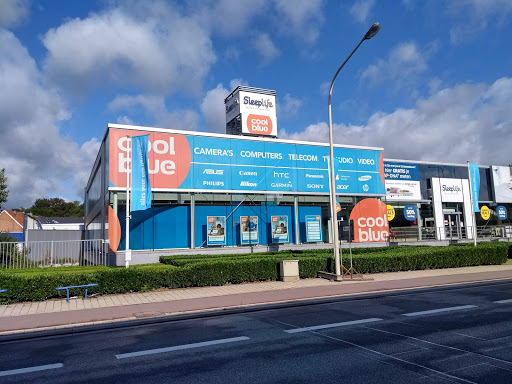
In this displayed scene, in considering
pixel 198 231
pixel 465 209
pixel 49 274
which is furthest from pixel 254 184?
pixel 465 209

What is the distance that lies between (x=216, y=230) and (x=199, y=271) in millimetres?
9186

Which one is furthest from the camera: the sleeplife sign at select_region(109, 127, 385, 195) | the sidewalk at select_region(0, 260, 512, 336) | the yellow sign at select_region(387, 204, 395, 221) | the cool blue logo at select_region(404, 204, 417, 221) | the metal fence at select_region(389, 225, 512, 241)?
the cool blue logo at select_region(404, 204, 417, 221)

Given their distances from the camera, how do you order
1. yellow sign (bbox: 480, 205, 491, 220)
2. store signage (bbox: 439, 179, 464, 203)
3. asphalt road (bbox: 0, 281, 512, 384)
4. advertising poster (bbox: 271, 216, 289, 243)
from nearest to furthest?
1. asphalt road (bbox: 0, 281, 512, 384)
2. advertising poster (bbox: 271, 216, 289, 243)
3. store signage (bbox: 439, 179, 464, 203)
4. yellow sign (bbox: 480, 205, 491, 220)

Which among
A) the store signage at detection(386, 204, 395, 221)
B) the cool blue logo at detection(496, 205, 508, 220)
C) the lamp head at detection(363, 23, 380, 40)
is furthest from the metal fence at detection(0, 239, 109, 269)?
the cool blue logo at detection(496, 205, 508, 220)

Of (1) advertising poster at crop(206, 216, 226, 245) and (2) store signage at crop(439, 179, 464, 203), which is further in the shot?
(2) store signage at crop(439, 179, 464, 203)

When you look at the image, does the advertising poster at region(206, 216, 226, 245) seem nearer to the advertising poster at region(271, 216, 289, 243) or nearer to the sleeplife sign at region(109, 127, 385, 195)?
the sleeplife sign at region(109, 127, 385, 195)

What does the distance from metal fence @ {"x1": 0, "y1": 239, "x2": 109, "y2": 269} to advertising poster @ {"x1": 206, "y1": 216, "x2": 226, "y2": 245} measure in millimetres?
6400

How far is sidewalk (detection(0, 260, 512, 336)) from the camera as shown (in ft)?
33.0

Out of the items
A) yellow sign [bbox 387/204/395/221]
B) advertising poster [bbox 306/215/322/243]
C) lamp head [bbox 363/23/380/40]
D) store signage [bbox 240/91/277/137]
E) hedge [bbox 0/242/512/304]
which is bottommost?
hedge [bbox 0/242/512/304]

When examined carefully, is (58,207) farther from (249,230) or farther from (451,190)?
(451,190)

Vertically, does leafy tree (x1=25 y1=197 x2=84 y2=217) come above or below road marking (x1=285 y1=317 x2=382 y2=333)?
above

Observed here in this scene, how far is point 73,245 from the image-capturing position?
62.2 feet

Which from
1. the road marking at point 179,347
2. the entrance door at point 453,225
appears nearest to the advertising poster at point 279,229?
the entrance door at point 453,225

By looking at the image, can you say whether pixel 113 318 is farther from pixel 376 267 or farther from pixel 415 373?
pixel 376 267
